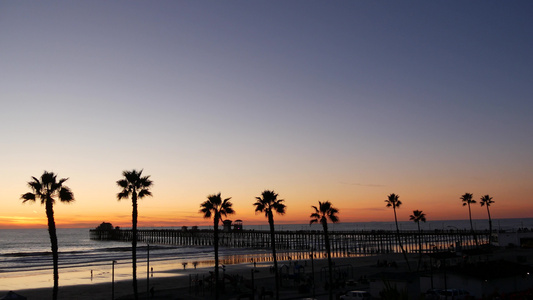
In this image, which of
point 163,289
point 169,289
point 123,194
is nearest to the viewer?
point 123,194

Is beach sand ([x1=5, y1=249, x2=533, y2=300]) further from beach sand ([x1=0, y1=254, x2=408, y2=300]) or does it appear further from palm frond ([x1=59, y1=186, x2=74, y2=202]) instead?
palm frond ([x1=59, y1=186, x2=74, y2=202])

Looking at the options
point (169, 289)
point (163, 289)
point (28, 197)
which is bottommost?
point (163, 289)

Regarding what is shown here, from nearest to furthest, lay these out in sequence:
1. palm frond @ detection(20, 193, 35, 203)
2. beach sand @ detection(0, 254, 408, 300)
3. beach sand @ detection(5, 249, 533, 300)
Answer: palm frond @ detection(20, 193, 35, 203)
beach sand @ detection(5, 249, 533, 300)
beach sand @ detection(0, 254, 408, 300)

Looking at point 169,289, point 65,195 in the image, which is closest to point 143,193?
point 65,195

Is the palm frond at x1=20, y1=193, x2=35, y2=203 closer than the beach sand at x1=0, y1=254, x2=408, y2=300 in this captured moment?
Yes

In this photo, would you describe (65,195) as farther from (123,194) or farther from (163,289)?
(163,289)

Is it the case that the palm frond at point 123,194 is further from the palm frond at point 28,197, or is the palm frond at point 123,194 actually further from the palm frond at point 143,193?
the palm frond at point 28,197

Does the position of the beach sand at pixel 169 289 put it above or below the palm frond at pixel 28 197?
below

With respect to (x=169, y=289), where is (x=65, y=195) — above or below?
above

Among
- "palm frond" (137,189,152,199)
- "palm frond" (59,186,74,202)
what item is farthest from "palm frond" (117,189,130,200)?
"palm frond" (59,186,74,202)

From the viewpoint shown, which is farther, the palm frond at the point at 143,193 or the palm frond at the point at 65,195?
the palm frond at the point at 143,193

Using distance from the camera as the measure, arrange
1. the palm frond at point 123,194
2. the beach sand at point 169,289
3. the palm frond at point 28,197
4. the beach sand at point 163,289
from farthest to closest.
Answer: the beach sand at point 163,289
the beach sand at point 169,289
the palm frond at point 123,194
the palm frond at point 28,197

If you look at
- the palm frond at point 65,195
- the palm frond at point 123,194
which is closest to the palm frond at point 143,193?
the palm frond at point 123,194

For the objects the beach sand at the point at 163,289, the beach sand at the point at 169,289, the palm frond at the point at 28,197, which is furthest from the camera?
the beach sand at the point at 163,289
